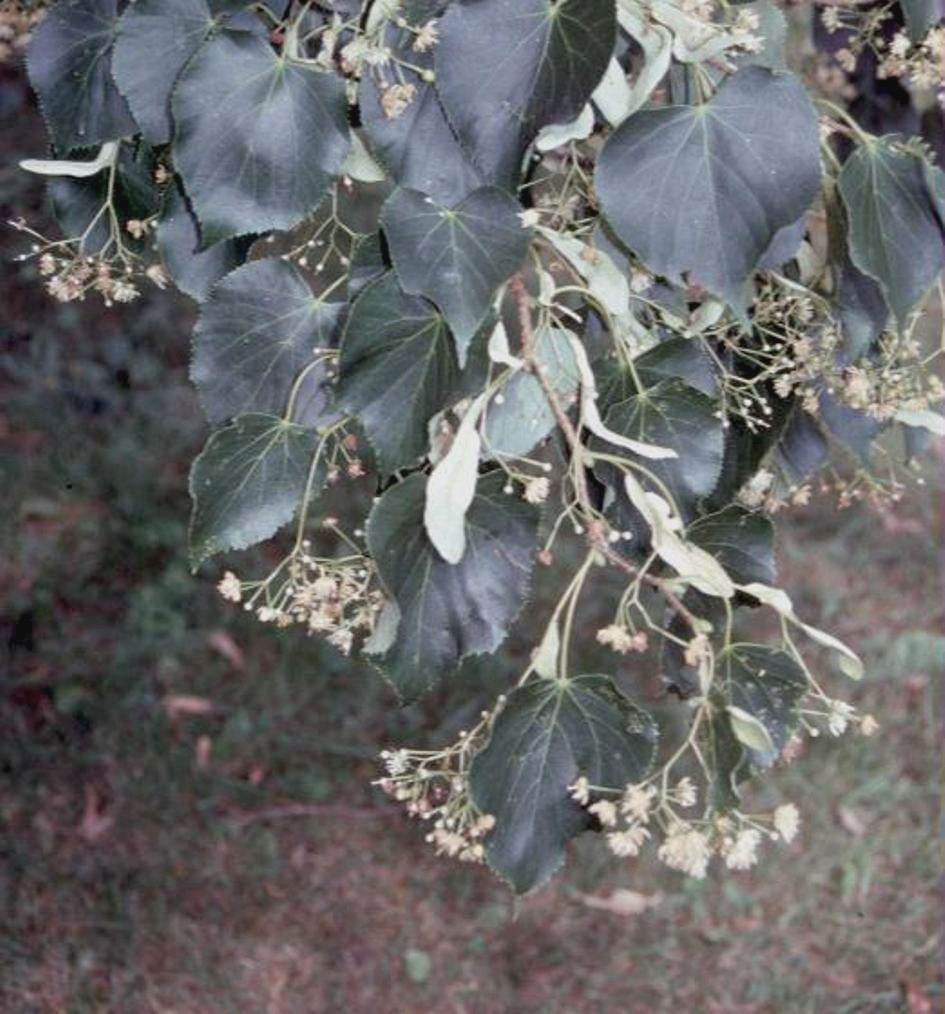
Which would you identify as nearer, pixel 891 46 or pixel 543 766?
pixel 543 766

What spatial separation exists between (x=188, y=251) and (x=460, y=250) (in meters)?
0.22

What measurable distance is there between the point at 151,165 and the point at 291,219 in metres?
0.19

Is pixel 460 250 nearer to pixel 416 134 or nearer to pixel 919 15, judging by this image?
pixel 416 134

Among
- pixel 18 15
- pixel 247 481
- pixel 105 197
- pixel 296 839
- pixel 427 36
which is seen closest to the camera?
pixel 427 36

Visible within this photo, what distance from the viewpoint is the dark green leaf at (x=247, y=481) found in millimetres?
953

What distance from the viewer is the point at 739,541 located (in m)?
0.97

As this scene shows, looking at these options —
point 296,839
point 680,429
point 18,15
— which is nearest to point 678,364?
point 680,429

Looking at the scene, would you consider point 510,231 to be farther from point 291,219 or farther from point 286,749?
point 286,749

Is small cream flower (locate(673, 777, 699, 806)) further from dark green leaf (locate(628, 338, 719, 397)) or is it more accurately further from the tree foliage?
dark green leaf (locate(628, 338, 719, 397))

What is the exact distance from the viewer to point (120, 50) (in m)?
0.91

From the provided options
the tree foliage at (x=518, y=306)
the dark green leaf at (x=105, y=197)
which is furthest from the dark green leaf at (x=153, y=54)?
the dark green leaf at (x=105, y=197)

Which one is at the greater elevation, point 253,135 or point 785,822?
point 253,135

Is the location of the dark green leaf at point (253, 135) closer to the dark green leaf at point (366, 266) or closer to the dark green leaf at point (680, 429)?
the dark green leaf at point (366, 266)

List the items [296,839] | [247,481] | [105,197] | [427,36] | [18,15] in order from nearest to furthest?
[427,36] < [247,481] < [105,197] < [18,15] < [296,839]
